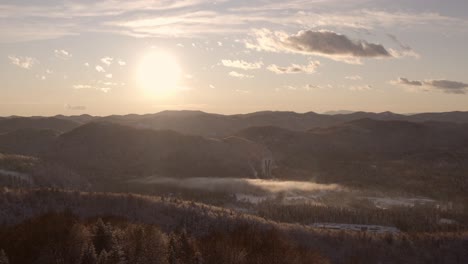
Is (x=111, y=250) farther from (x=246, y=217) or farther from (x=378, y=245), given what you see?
(x=378, y=245)

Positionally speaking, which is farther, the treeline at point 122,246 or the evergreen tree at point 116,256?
the treeline at point 122,246

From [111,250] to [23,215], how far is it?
4423cm

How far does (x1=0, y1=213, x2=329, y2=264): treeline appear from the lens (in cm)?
7588

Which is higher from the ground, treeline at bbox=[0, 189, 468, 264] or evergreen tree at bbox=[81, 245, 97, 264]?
evergreen tree at bbox=[81, 245, 97, 264]

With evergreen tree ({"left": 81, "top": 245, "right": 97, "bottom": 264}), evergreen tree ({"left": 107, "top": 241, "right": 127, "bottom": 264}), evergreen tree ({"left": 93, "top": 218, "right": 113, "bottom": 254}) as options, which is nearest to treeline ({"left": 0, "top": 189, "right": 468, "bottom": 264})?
evergreen tree ({"left": 93, "top": 218, "right": 113, "bottom": 254})

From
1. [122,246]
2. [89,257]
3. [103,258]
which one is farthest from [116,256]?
[122,246]

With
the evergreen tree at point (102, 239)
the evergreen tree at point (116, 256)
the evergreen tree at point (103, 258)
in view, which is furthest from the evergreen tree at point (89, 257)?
the evergreen tree at point (102, 239)

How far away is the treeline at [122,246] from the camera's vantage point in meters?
75.9

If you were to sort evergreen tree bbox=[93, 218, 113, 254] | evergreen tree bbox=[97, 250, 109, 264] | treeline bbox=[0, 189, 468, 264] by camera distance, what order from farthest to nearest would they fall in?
1. treeline bbox=[0, 189, 468, 264]
2. evergreen tree bbox=[93, 218, 113, 254]
3. evergreen tree bbox=[97, 250, 109, 264]

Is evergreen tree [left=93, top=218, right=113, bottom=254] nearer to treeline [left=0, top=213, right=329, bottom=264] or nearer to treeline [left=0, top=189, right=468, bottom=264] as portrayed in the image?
treeline [left=0, top=213, right=329, bottom=264]

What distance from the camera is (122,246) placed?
80.3m

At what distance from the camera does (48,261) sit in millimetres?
77000

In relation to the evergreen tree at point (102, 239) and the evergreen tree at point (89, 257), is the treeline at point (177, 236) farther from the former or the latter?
the evergreen tree at point (89, 257)

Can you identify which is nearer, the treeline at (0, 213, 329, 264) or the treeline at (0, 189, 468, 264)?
the treeline at (0, 213, 329, 264)
